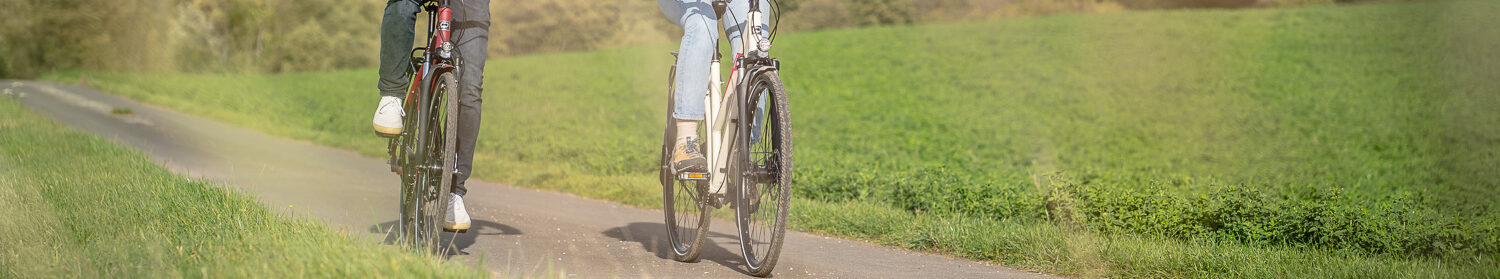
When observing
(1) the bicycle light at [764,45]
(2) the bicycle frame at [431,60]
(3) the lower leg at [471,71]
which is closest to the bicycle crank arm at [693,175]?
(1) the bicycle light at [764,45]

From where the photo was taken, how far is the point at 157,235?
144 inches

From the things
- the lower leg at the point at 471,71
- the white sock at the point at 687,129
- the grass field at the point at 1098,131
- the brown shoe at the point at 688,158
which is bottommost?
the grass field at the point at 1098,131

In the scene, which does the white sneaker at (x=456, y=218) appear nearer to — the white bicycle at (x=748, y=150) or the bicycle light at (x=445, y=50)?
the bicycle light at (x=445, y=50)

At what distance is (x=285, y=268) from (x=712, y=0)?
1.79 meters

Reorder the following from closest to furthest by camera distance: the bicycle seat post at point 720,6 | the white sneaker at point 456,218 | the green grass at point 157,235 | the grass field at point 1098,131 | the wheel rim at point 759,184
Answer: the green grass at point 157,235 → the wheel rim at point 759,184 → the bicycle seat post at point 720,6 → the white sneaker at point 456,218 → the grass field at point 1098,131

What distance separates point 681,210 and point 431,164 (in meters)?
1.15

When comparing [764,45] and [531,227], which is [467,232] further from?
[764,45]

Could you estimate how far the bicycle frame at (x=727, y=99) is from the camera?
4.00 m

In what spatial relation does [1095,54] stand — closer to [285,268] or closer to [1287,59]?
[1287,59]

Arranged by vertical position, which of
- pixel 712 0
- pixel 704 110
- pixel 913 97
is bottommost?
pixel 913 97

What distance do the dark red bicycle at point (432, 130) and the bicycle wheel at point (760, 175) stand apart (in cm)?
103

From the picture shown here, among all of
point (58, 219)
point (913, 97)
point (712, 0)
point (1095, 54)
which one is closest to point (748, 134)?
point (712, 0)

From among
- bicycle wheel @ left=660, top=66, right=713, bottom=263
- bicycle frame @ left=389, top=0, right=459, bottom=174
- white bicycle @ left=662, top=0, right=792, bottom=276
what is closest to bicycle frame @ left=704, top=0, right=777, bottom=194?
white bicycle @ left=662, top=0, right=792, bottom=276

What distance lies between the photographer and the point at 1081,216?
5.69 meters
